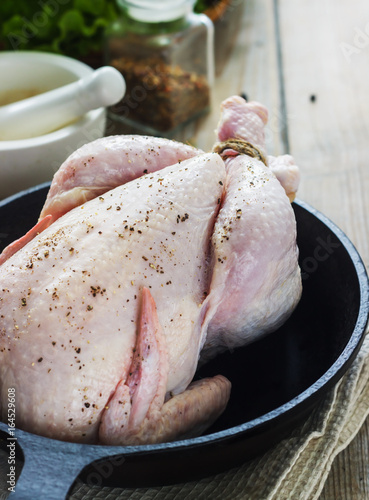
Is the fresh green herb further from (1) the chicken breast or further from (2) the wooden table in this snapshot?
(1) the chicken breast

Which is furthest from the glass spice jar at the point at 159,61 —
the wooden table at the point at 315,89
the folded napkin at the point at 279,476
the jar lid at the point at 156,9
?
the folded napkin at the point at 279,476

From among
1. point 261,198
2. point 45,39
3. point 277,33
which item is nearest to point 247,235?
point 261,198

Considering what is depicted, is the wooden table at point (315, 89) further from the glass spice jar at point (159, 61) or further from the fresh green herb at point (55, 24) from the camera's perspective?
the fresh green herb at point (55, 24)

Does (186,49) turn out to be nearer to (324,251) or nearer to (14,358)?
(324,251)

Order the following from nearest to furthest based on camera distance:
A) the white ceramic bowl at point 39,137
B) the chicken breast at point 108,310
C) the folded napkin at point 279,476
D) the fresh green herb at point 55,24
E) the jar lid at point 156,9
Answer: the chicken breast at point 108,310
the folded napkin at point 279,476
the white ceramic bowl at point 39,137
the jar lid at point 156,9
the fresh green herb at point 55,24

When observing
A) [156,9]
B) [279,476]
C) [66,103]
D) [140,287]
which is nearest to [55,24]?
[156,9]

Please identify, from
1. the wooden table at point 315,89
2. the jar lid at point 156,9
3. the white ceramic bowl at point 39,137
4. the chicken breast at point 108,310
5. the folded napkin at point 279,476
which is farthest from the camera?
the jar lid at point 156,9

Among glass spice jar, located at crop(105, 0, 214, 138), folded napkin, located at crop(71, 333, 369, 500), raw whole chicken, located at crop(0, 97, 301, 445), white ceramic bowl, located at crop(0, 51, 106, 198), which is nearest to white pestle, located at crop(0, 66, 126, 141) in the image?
white ceramic bowl, located at crop(0, 51, 106, 198)
